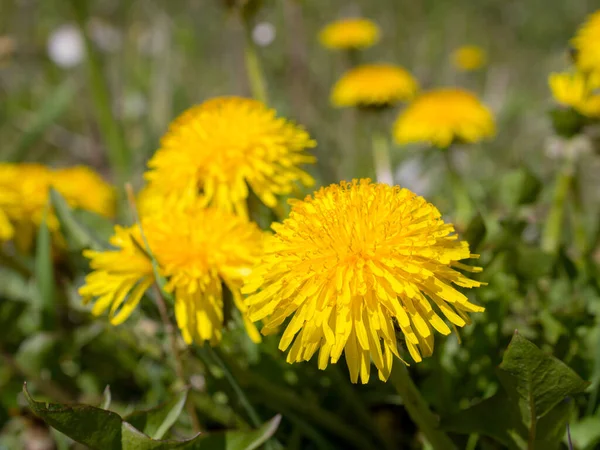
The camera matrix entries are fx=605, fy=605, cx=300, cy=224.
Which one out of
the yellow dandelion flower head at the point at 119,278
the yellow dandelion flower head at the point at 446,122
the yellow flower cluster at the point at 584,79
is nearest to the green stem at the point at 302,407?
the yellow dandelion flower head at the point at 119,278

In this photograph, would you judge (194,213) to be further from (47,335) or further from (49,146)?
(49,146)

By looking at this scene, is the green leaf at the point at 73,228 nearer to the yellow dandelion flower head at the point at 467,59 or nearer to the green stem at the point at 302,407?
the green stem at the point at 302,407

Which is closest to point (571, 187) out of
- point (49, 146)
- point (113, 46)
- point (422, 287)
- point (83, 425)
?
point (422, 287)

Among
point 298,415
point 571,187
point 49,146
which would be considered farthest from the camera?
point 49,146

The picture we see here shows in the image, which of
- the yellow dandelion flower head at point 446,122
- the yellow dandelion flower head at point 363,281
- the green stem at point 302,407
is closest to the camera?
the yellow dandelion flower head at point 363,281

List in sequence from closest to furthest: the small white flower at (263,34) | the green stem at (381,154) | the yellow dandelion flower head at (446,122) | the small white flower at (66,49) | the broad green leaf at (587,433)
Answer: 1. the broad green leaf at (587,433)
2. the yellow dandelion flower head at (446,122)
3. the green stem at (381,154)
4. the small white flower at (263,34)
5. the small white flower at (66,49)

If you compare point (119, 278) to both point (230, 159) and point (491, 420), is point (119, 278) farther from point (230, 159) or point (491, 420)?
point (491, 420)

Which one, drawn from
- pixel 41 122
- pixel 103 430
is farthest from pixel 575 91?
pixel 41 122
